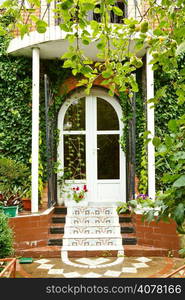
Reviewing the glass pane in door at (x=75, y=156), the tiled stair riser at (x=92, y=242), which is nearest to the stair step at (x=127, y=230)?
the tiled stair riser at (x=92, y=242)

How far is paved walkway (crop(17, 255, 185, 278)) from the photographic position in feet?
14.8

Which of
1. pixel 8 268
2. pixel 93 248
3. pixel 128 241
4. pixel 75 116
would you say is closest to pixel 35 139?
pixel 75 116

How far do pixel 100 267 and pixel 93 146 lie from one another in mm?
3164

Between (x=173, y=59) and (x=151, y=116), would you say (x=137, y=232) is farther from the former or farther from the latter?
(x=173, y=59)

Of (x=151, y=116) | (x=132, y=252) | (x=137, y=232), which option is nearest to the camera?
(x=132, y=252)

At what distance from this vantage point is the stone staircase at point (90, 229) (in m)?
5.59

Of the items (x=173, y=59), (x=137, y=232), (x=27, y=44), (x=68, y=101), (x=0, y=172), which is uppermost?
(x=27, y=44)

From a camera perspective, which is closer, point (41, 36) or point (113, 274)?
point (113, 274)

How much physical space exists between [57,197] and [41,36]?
3.51 metres

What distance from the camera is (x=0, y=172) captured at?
19.5ft

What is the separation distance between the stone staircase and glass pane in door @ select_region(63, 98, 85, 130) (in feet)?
6.31

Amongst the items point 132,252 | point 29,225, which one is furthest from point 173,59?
point 29,225

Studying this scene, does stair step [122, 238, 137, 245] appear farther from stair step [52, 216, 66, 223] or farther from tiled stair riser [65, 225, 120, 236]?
stair step [52, 216, 66, 223]

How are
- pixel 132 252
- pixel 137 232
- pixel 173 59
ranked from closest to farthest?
pixel 173 59
pixel 132 252
pixel 137 232
